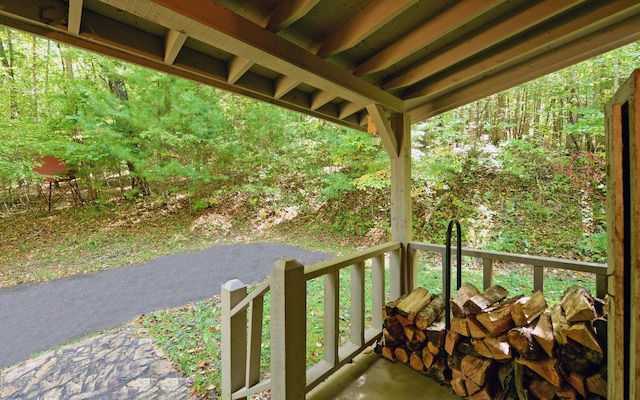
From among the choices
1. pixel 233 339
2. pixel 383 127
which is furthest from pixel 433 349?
pixel 383 127

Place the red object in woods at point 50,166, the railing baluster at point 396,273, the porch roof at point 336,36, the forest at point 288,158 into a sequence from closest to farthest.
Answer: the porch roof at point 336,36 → the railing baluster at point 396,273 → the forest at point 288,158 → the red object in woods at point 50,166

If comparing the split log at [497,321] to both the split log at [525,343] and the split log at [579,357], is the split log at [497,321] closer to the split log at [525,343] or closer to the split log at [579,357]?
the split log at [525,343]

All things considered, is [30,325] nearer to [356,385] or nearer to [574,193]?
[356,385]

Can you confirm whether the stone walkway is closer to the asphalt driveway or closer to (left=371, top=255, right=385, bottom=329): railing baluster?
the asphalt driveway

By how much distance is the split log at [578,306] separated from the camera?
1315 millimetres

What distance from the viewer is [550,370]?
1368mm

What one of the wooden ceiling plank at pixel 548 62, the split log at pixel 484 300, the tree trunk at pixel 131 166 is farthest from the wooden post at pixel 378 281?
the tree trunk at pixel 131 166

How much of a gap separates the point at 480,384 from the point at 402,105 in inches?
84.2

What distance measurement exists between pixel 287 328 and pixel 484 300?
4.20 ft

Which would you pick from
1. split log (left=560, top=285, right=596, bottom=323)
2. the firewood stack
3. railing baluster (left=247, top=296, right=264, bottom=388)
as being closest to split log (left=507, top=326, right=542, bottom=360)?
the firewood stack

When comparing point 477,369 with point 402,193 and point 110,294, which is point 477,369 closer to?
point 402,193

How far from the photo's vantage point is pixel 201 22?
1.11 meters

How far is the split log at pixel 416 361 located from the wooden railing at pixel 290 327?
32cm

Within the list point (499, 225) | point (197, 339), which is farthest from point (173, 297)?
point (499, 225)
